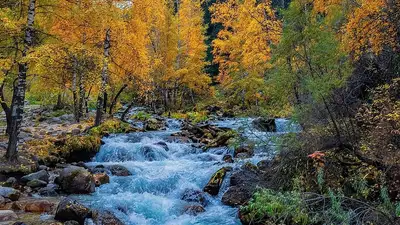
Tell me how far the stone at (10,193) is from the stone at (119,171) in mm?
2904

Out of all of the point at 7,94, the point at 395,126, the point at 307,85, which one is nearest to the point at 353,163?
the point at 395,126

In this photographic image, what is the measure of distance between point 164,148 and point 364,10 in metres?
8.10

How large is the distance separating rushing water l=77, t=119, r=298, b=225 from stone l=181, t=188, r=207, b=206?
14 cm

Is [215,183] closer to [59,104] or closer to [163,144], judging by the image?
[163,144]

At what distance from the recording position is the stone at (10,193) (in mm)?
7481

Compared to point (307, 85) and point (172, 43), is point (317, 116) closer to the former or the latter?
point (307, 85)

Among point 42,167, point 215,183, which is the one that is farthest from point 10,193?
point 215,183

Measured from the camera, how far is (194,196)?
857cm

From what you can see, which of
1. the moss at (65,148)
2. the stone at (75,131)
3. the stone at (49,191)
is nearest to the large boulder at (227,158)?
the moss at (65,148)

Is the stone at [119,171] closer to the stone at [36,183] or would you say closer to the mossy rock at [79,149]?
the mossy rock at [79,149]

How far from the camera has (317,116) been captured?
7395mm

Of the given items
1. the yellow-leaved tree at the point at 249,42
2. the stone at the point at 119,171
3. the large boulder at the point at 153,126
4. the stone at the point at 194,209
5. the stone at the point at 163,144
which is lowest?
the stone at the point at 194,209

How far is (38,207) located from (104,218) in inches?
58.1

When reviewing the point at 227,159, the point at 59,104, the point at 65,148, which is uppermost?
the point at 59,104
